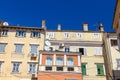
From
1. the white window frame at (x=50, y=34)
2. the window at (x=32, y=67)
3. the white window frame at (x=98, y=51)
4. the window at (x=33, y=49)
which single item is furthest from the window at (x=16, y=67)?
the white window frame at (x=98, y=51)

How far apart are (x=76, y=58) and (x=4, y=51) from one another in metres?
13.1

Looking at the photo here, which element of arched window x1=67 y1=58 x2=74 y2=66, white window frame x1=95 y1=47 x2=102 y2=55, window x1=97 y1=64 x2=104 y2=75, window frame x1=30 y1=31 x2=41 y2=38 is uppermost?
window frame x1=30 y1=31 x2=41 y2=38

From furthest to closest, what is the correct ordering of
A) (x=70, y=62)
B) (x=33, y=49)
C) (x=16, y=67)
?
(x=33, y=49)
(x=16, y=67)
(x=70, y=62)

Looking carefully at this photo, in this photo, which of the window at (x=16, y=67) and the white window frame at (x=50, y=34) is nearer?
the window at (x=16, y=67)

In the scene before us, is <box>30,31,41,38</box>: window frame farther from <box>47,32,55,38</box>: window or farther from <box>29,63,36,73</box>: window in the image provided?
<box>29,63,36,73</box>: window

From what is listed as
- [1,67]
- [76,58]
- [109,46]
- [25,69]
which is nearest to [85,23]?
[109,46]

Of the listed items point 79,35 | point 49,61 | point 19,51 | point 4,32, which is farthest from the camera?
point 79,35

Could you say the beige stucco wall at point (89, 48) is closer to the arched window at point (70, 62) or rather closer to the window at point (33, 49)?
the window at point (33, 49)

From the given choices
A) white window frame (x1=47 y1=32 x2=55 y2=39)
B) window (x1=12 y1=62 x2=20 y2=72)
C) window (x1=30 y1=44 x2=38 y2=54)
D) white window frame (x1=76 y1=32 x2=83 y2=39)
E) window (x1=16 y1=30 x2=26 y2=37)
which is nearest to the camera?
window (x1=12 y1=62 x2=20 y2=72)

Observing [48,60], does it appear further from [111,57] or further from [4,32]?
[111,57]

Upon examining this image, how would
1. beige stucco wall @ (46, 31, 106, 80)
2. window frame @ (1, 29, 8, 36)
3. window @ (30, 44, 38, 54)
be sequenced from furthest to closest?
1. window frame @ (1, 29, 8, 36)
2. window @ (30, 44, 38, 54)
3. beige stucco wall @ (46, 31, 106, 80)

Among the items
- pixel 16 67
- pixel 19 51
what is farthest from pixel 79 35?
pixel 16 67

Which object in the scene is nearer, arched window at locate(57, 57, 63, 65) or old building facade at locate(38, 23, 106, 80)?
arched window at locate(57, 57, 63, 65)

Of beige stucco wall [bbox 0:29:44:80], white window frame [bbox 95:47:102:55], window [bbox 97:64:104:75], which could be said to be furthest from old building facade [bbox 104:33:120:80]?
beige stucco wall [bbox 0:29:44:80]
